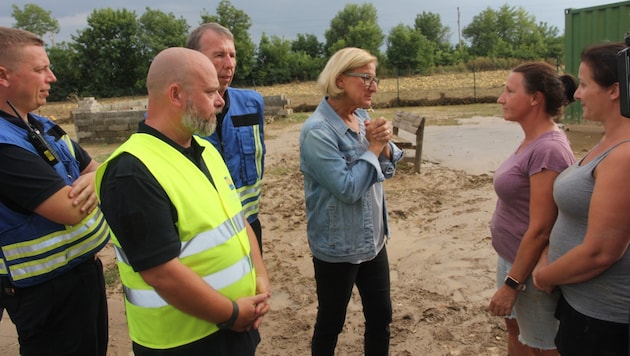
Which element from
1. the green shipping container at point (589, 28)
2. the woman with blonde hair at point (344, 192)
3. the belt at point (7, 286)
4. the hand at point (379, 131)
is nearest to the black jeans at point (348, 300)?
the woman with blonde hair at point (344, 192)

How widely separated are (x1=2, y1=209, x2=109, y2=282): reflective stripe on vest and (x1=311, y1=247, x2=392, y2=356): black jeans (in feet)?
4.03

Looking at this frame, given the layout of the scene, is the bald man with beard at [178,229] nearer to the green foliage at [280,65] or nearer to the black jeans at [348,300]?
the black jeans at [348,300]

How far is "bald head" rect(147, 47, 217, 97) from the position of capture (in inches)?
67.3

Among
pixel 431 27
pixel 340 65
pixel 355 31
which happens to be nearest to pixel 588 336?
pixel 340 65

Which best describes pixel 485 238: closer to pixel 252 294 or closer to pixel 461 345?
pixel 461 345

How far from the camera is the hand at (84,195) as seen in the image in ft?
6.84

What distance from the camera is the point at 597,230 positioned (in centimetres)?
174

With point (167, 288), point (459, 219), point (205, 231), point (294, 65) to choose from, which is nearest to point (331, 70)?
point (205, 231)

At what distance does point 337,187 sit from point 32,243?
4.76ft

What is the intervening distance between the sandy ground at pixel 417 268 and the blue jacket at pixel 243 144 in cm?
120

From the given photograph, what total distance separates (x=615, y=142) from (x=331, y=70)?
138cm

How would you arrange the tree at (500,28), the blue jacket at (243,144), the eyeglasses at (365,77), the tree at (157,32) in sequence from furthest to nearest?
the tree at (500,28)
the tree at (157,32)
the blue jacket at (243,144)
the eyeglasses at (365,77)

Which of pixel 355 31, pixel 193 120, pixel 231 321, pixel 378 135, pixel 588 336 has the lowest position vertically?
pixel 588 336

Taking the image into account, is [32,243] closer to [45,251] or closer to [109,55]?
[45,251]
